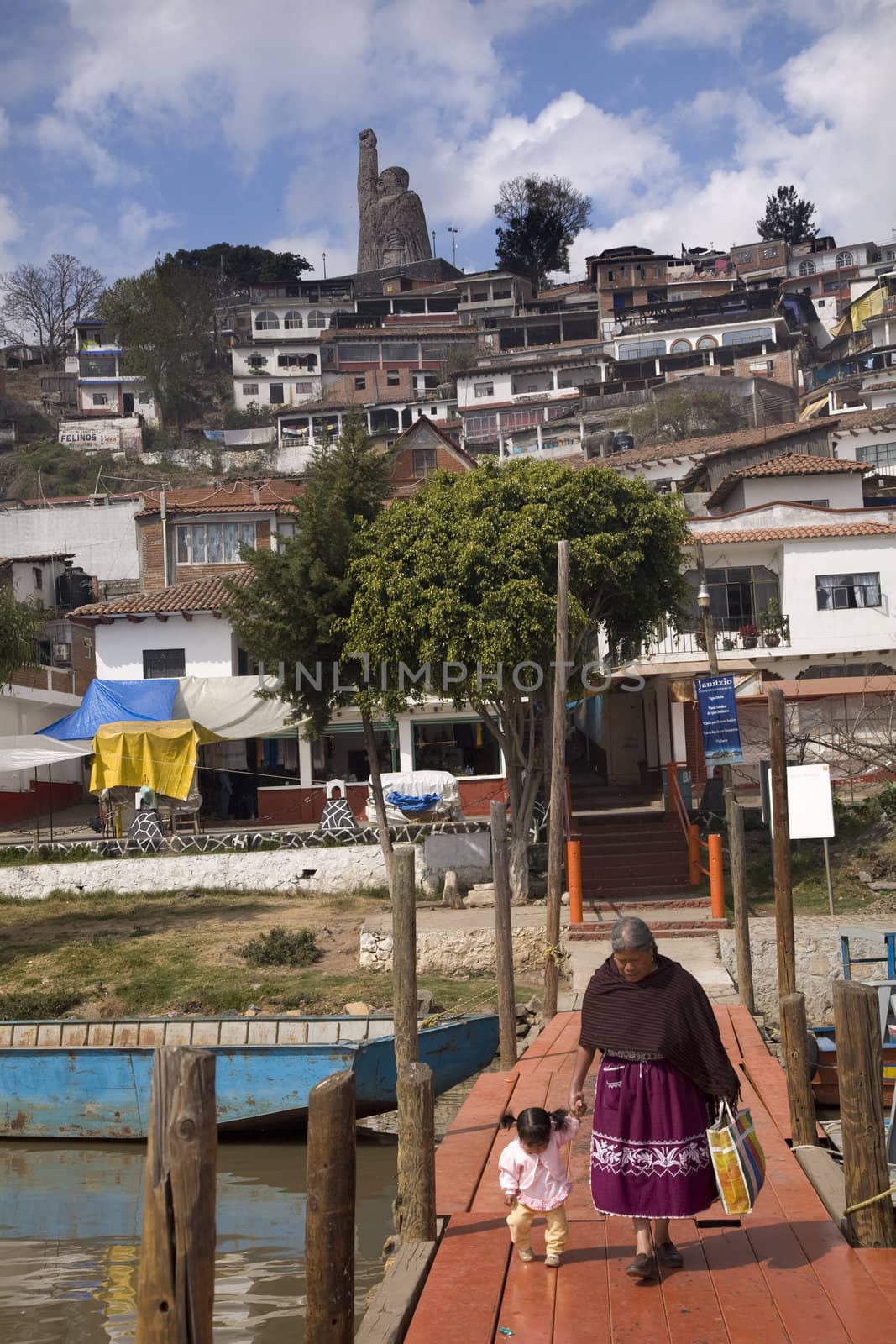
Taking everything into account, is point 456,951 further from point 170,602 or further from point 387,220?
point 387,220

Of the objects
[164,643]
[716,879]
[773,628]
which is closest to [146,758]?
[164,643]

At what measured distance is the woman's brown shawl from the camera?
19.9ft

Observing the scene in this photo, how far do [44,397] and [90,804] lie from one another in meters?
57.0

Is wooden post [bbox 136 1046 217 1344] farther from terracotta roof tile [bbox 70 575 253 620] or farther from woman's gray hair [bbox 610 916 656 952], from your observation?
terracotta roof tile [bbox 70 575 253 620]

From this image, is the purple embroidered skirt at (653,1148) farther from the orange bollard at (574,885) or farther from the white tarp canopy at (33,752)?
the white tarp canopy at (33,752)

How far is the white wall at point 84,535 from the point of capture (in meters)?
56.8

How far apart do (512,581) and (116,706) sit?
12.7 meters

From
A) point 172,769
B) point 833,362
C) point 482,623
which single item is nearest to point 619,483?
point 482,623

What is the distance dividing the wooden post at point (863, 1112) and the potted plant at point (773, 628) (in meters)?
27.8

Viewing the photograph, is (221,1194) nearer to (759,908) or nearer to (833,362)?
(759,908)

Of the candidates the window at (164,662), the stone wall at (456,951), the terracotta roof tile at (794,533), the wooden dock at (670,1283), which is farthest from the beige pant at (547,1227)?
the window at (164,662)

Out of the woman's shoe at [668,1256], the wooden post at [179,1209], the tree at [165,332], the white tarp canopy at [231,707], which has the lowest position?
the woman's shoe at [668,1256]

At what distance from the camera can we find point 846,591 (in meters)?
34.1

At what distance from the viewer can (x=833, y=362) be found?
231 ft
